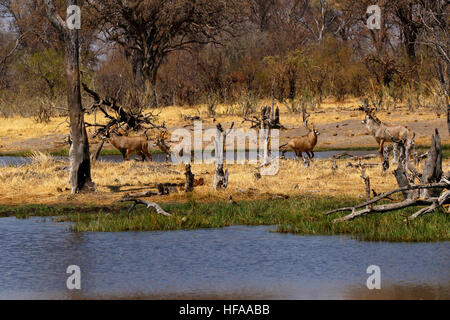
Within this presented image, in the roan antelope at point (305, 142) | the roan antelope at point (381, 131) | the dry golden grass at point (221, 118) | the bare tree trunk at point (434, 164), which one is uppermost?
the dry golden grass at point (221, 118)

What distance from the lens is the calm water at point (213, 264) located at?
27.7ft

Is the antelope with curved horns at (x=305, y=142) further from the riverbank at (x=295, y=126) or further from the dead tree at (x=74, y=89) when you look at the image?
the dead tree at (x=74, y=89)

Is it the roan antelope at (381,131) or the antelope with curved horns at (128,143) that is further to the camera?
the antelope with curved horns at (128,143)

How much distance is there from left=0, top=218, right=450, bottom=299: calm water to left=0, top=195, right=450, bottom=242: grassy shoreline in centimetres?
29

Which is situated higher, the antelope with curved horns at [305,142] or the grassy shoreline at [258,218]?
the antelope with curved horns at [305,142]

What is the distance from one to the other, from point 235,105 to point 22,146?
9.37m

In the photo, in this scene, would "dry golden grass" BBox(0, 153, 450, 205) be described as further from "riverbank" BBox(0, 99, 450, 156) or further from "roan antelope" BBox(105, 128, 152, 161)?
"riverbank" BBox(0, 99, 450, 156)

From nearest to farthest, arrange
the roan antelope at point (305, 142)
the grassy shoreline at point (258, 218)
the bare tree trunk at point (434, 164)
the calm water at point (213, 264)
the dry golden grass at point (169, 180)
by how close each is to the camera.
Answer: the calm water at point (213, 264) < the grassy shoreline at point (258, 218) < the bare tree trunk at point (434, 164) < the dry golden grass at point (169, 180) < the roan antelope at point (305, 142)

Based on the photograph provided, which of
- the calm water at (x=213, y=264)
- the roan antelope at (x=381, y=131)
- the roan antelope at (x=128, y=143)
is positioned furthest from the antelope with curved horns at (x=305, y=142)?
the calm water at (x=213, y=264)

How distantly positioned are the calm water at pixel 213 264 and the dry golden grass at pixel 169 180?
3235 mm

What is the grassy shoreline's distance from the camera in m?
11.3

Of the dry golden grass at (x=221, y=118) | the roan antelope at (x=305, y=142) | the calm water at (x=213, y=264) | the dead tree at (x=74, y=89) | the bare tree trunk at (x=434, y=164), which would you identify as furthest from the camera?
the dry golden grass at (x=221, y=118)

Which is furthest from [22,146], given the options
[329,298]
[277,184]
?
[329,298]

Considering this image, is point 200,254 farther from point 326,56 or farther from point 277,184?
point 326,56
